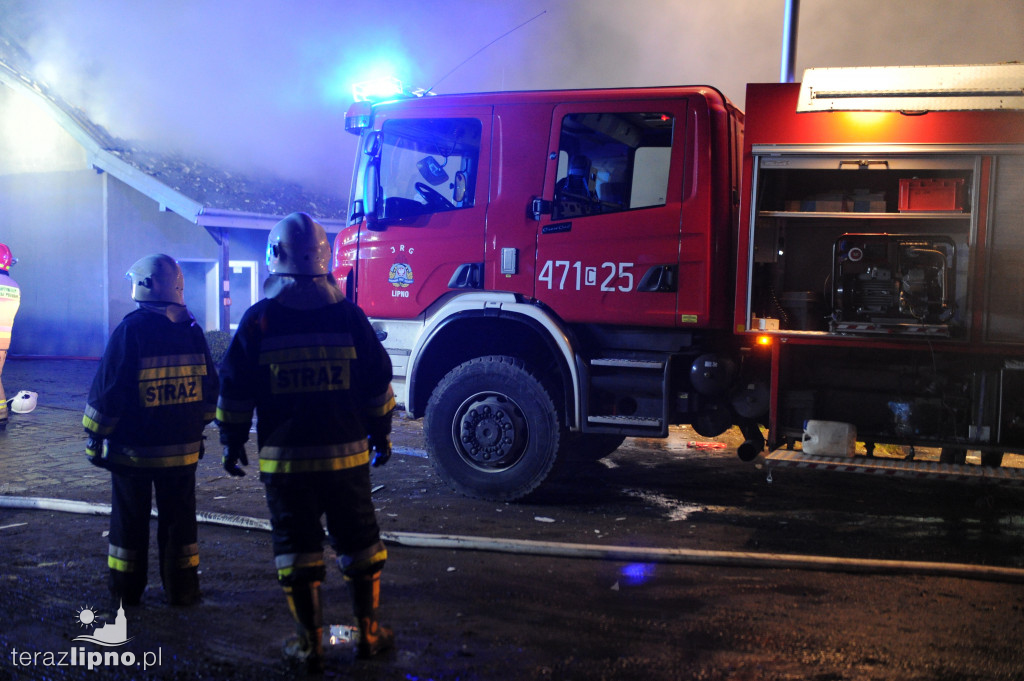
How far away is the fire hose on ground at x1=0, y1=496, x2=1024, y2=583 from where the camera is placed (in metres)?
4.18

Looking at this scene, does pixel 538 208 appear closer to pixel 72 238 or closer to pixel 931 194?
pixel 931 194

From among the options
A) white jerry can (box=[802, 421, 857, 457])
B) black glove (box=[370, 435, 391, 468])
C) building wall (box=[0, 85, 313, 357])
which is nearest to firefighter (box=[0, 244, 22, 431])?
black glove (box=[370, 435, 391, 468])

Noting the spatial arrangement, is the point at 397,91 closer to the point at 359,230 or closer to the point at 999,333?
the point at 359,230

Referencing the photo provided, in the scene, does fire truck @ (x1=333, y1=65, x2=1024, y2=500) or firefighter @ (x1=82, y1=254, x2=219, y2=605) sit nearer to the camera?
firefighter @ (x1=82, y1=254, x2=219, y2=605)

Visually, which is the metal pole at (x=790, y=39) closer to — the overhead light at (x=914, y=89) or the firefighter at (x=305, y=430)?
the overhead light at (x=914, y=89)

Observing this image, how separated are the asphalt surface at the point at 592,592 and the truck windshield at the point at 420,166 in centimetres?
219

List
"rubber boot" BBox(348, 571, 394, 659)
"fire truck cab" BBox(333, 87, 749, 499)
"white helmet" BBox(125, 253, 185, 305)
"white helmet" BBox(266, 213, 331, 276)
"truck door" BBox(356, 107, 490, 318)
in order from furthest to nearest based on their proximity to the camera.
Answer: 1. "truck door" BBox(356, 107, 490, 318)
2. "fire truck cab" BBox(333, 87, 749, 499)
3. "white helmet" BBox(125, 253, 185, 305)
4. "white helmet" BBox(266, 213, 331, 276)
5. "rubber boot" BBox(348, 571, 394, 659)

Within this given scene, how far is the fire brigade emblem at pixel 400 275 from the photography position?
6.12 meters

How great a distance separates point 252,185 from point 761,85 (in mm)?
13587

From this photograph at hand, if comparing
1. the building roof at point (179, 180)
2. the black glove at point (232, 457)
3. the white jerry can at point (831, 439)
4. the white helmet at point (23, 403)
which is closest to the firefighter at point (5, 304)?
the white helmet at point (23, 403)

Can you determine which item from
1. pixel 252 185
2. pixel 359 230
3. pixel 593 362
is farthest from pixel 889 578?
pixel 252 185

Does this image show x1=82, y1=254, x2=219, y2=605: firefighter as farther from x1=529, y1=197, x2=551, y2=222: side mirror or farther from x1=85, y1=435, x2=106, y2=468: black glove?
x1=529, y1=197, x2=551, y2=222: side mirror

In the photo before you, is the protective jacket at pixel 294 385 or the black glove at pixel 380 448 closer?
the protective jacket at pixel 294 385

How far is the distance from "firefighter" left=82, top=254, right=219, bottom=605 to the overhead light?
3.95 m
